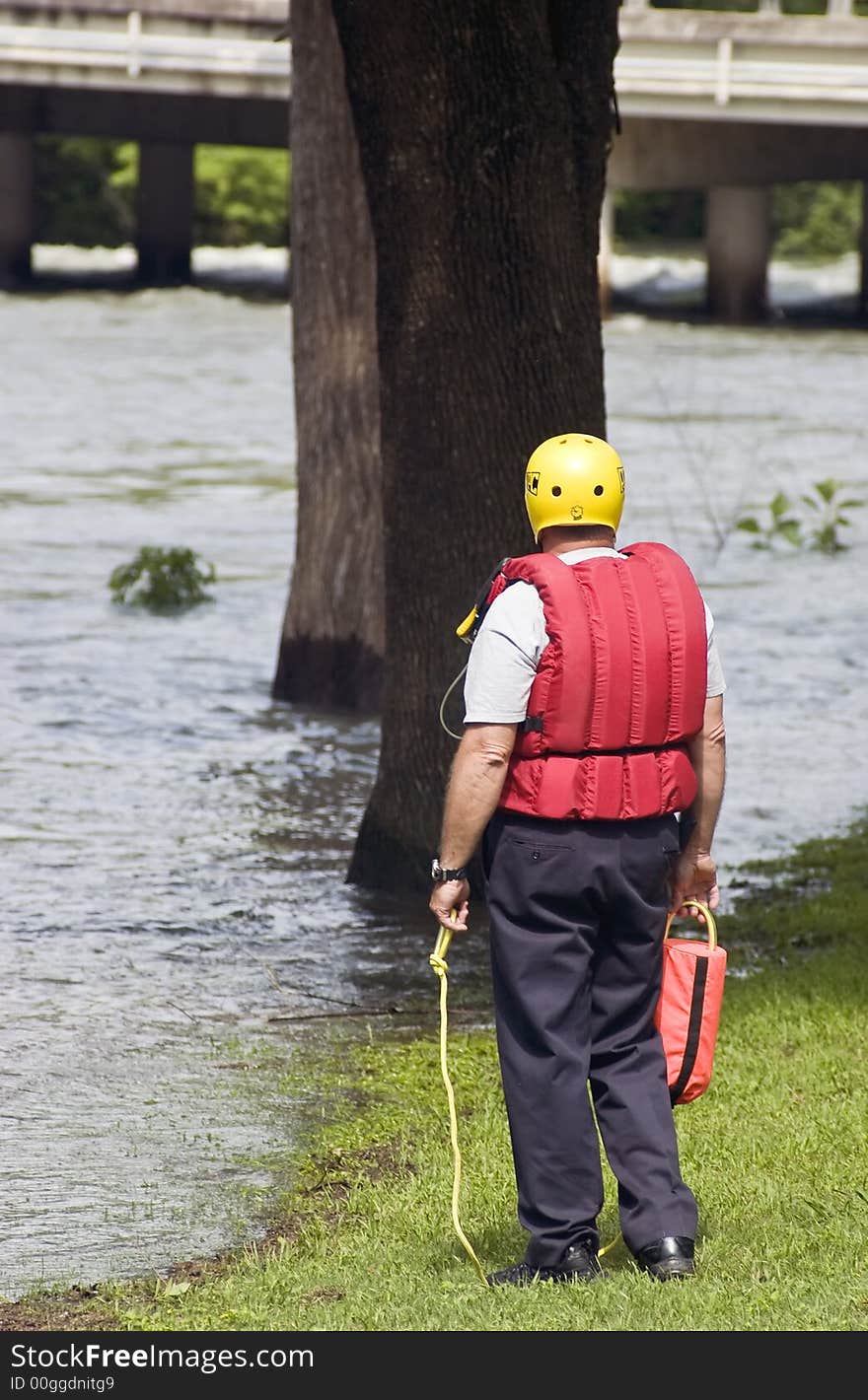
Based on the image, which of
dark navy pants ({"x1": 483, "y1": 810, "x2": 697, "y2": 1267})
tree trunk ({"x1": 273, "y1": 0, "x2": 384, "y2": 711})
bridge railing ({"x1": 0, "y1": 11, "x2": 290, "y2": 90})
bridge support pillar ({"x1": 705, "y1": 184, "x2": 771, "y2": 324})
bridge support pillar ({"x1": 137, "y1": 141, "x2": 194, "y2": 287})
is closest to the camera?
dark navy pants ({"x1": 483, "y1": 810, "x2": 697, "y2": 1267})

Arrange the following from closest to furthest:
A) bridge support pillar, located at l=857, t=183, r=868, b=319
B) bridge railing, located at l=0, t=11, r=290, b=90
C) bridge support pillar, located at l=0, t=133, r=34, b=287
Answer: bridge railing, located at l=0, t=11, r=290, b=90 < bridge support pillar, located at l=857, t=183, r=868, b=319 < bridge support pillar, located at l=0, t=133, r=34, b=287

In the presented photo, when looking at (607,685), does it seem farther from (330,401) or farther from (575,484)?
(330,401)

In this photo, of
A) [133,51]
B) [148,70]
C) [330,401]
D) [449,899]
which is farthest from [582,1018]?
[148,70]

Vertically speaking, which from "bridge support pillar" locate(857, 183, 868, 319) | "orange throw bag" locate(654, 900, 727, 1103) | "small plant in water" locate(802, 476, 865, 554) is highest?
"orange throw bag" locate(654, 900, 727, 1103)

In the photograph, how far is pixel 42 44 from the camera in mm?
38469

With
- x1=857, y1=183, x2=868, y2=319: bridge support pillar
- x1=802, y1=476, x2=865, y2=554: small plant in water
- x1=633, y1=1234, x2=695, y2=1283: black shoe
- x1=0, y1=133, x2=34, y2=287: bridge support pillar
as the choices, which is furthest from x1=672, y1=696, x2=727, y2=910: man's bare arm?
x1=0, y1=133, x2=34, y2=287: bridge support pillar

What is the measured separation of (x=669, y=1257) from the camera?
485cm

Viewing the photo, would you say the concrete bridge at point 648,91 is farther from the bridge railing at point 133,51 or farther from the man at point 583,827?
the man at point 583,827

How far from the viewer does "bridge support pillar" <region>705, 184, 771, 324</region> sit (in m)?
41.4

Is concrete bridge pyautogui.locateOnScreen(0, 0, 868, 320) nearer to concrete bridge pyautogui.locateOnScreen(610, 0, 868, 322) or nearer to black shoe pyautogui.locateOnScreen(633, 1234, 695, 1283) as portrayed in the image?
concrete bridge pyautogui.locateOnScreen(610, 0, 868, 322)

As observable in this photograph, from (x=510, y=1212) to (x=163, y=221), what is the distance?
141 ft

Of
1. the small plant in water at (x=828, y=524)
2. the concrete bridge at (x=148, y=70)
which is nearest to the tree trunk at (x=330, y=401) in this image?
the small plant in water at (x=828, y=524)

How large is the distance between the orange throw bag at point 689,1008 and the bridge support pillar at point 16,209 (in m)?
42.4

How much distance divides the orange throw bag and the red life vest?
350mm
